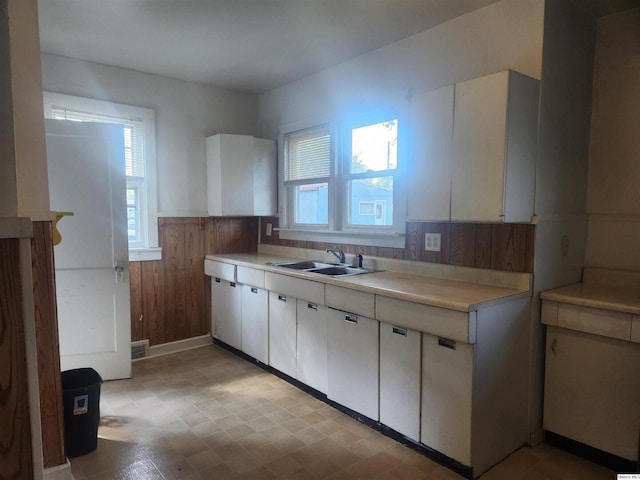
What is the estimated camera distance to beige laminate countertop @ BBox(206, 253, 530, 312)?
2084 mm

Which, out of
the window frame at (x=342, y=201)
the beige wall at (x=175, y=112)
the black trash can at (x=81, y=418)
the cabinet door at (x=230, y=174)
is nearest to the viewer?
the black trash can at (x=81, y=418)

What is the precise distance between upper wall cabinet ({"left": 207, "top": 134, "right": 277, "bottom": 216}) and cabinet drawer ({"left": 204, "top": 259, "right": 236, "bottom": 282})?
491mm

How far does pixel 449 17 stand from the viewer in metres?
2.69

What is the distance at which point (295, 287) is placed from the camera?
3061mm

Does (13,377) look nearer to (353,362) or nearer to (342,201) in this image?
(353,362)

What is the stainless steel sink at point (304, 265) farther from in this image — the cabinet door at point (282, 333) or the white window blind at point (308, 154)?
the white window blind at point (308, 154)

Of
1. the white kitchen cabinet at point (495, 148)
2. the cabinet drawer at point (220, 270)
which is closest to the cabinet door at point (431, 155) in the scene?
the white kitchen cabinet at point (495, 148)

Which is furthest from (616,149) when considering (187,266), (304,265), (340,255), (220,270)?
(187,266)

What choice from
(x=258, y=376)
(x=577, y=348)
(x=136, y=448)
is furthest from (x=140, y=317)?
(x=577, y=348)

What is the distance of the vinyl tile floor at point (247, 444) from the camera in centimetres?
216

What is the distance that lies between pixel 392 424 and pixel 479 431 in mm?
525

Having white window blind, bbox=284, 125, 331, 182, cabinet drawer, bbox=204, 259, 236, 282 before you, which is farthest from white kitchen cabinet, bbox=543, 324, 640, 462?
cabinet drawer, bbox=204, 259, 236, 282

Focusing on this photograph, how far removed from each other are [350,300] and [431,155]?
102 centimetres

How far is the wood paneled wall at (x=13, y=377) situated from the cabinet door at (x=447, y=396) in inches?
71.0
